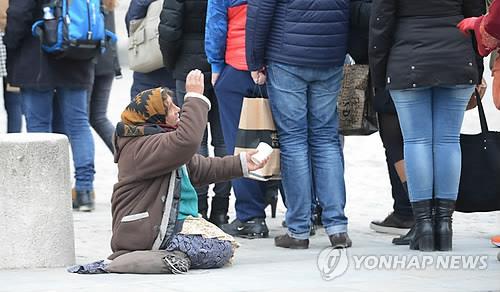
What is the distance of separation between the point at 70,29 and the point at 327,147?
2835 millimetres

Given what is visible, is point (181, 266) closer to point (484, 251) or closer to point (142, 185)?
point (142, 185)

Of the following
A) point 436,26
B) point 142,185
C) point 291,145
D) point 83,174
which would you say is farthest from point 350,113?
point 83,174

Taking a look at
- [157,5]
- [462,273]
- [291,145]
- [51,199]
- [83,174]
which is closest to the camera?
[462,273]

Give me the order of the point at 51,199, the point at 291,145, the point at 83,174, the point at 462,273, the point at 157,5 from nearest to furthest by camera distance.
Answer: the point at 462,273 → the point at 51,199 → the point at 291,145 → the point at 157,5 → the point at 83,174

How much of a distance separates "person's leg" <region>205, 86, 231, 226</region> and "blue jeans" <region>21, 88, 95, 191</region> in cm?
161

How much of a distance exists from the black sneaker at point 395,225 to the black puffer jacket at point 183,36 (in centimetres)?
162

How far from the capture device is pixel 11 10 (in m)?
10.2

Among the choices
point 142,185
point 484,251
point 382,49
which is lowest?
point 484,251

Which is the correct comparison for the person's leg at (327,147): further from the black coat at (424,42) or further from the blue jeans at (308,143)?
the black coat at (424,42)

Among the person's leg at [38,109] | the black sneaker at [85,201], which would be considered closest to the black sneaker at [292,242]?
the black sneaker at [85,201]

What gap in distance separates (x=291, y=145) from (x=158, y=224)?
1454 mm

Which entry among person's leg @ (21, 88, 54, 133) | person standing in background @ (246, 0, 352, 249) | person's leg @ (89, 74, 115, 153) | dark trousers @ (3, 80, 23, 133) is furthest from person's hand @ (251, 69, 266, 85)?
dark trousers @ (3, 80, 23, 133)

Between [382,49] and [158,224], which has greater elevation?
[382,49]

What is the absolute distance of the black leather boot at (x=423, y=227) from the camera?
7672 millimetres
